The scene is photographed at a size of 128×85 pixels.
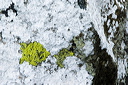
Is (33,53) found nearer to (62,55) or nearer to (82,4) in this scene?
(62,55)

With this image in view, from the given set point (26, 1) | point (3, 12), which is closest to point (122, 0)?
point (26, 1)

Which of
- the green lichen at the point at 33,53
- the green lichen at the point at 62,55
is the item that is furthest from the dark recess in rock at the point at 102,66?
the green lichen at the point at 33,53

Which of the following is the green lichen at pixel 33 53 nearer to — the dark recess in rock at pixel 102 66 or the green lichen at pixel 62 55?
the green lichen at pixel 62 55

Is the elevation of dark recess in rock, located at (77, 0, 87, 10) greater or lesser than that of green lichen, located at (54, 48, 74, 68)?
greater

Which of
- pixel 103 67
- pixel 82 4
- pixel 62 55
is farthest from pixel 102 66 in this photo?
pixel 82 4

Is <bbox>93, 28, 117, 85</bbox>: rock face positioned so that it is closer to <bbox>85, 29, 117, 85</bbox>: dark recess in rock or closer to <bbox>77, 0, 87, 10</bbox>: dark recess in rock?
<bbox>85, 29, 117, 85</bbox>: dark recess in rock

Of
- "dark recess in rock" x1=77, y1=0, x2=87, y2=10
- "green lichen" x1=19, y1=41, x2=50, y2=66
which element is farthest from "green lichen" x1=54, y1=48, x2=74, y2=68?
"dark recess in rock" x1=77, y1=0, x2=87, y2=10

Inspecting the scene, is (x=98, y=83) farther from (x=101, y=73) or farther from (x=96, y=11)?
(x=96, y=11)
